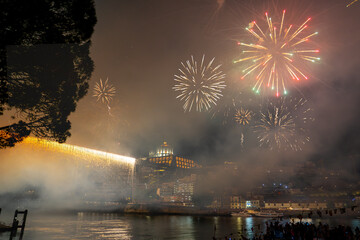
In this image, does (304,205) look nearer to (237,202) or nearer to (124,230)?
(237,202)

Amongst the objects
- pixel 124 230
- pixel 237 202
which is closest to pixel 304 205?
pixel 237 202

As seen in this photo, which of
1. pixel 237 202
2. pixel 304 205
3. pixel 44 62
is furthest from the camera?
pixel 237 202

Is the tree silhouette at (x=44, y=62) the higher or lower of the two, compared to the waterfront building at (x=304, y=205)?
higher

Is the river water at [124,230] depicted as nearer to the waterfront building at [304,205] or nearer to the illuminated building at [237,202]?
the waterfront building at [304,205]

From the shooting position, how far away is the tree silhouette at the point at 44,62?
42.3 ft

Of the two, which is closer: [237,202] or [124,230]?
[124,230]

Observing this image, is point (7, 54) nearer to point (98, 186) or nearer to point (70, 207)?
point (70, 207)

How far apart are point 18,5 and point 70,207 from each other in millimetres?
142397

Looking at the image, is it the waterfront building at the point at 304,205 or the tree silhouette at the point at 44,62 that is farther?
the waterfront building at the point at 304,205

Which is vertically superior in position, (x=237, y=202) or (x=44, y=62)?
(x=44, y=62)

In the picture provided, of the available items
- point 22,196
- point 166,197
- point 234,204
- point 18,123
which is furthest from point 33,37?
point 166,197

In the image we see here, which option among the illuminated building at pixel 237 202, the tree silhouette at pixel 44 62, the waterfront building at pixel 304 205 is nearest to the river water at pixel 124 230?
the tree silhouette at pixel 44 62

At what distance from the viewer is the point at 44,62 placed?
50.6 feet

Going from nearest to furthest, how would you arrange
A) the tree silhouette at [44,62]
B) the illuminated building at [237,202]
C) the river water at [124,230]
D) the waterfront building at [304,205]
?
1. the tree silhouette at [44,62]
2. the river water at [124,230]
3. the waterfront building at [304,205]
4. the illuminated building at [237,202]
